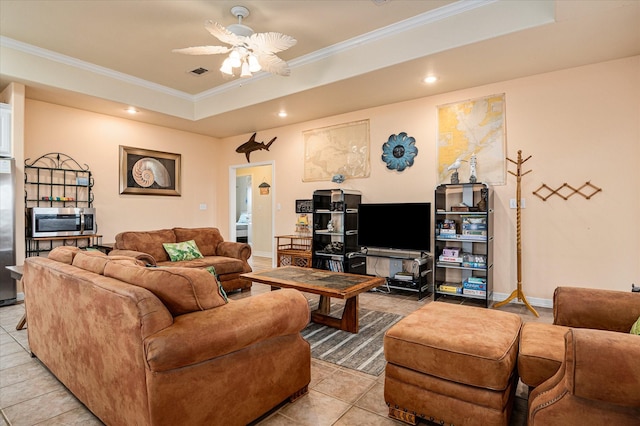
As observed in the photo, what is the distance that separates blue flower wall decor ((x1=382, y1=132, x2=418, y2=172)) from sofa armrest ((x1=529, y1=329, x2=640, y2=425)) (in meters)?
3.87

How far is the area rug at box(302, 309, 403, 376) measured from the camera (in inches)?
103

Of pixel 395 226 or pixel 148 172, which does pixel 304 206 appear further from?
pixel 148 172

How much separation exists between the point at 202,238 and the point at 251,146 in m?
2.40

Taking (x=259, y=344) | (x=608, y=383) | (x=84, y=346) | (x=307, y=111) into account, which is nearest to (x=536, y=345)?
(x=608, y=383)

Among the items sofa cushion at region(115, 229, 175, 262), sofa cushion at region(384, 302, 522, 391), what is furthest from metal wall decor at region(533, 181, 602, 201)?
sofa cushion at region(115, 229, 175, 262)

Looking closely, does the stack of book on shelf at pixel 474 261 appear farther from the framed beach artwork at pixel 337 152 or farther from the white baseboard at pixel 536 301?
the framed beach artwork at pixel 337 152

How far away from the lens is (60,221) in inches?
187

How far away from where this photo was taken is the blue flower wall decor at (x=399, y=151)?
4949 millimetres

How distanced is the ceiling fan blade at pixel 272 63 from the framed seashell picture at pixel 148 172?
12.1 feet

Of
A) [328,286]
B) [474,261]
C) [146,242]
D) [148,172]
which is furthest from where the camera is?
[148,172]

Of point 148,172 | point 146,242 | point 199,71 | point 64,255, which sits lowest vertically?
Result: point 146,242

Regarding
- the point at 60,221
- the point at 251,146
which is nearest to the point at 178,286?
the point at 60,221

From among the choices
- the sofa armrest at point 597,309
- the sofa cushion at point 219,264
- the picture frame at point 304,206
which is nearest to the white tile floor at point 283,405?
the sofa armrest at point 597,309

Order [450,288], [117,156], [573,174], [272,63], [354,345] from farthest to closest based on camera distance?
[117,156]
[450,288]
[573,174]
[272,63]
[354,345]
